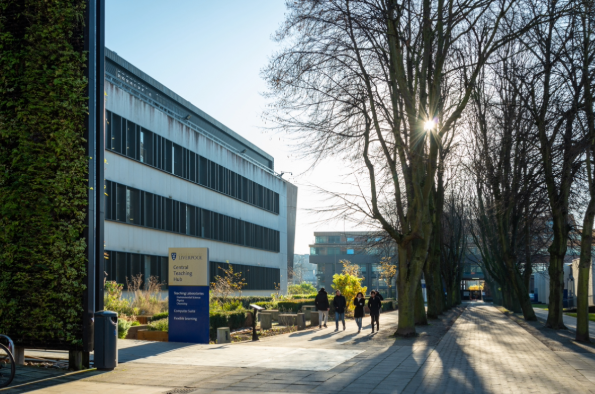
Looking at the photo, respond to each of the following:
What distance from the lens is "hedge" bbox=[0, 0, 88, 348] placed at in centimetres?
1146

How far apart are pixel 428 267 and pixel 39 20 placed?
79.2 feet

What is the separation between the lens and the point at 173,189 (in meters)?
41.3

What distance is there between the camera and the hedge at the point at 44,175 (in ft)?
37.6

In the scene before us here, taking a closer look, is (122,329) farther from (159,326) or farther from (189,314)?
(189,314)

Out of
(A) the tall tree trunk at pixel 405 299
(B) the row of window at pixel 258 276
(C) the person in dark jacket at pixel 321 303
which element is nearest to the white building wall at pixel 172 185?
(B) the row of window at pixel 258 276

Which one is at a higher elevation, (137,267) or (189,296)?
(137,267)

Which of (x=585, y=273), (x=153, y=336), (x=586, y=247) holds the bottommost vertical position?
(x=153, y=336)

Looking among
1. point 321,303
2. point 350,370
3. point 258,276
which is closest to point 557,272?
point 321,303

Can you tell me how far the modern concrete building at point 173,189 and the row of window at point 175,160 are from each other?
6 cm

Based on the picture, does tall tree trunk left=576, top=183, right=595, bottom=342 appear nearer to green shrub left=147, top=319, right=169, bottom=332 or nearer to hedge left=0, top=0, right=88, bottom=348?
green shrub left=147, top=319, right=169, bottom=332

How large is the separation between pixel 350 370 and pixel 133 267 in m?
25.5

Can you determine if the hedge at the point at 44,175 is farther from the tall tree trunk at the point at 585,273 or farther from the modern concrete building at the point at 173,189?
the tall tree trunk at the point at 585,273

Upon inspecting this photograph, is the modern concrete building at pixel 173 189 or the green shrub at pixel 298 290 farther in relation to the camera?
the green shrub at pixel 298 290

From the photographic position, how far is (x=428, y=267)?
105ft
